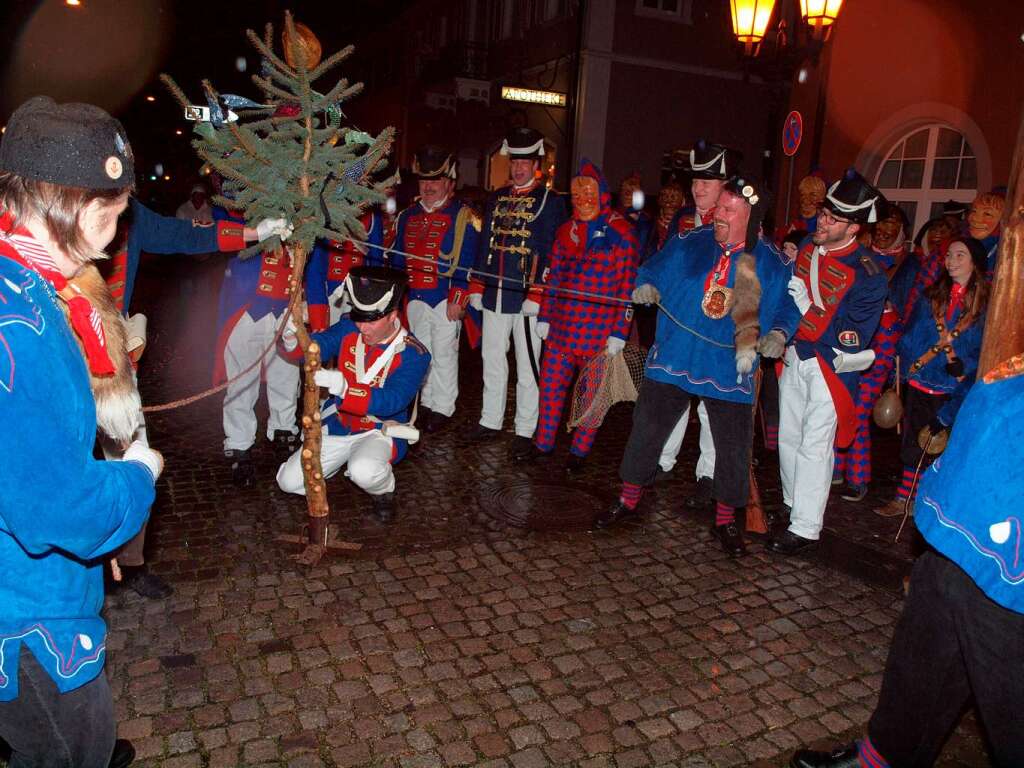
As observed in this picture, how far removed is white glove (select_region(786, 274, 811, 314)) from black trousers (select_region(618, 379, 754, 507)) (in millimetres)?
703

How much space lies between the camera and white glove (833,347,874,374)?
16.0ft

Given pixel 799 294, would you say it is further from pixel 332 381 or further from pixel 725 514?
pixel 332 381

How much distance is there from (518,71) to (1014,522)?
2135 cm

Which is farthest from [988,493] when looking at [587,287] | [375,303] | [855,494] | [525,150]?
[525,150]

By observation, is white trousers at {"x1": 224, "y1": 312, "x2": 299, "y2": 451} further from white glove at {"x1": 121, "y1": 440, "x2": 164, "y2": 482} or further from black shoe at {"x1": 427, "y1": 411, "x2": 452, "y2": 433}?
white glove at {"x1": 121, "y1": 440, "x2": 164, "y2": 482}

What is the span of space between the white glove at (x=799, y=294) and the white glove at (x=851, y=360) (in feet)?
1.13

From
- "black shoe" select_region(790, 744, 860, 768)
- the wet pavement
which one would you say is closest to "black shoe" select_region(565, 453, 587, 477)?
the wet pavement

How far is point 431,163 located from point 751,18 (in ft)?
11.3

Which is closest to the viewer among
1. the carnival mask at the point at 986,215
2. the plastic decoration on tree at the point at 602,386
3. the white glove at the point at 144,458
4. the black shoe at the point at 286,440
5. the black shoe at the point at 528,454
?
the white glove at the point at 144,458

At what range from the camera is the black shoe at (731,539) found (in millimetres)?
5059

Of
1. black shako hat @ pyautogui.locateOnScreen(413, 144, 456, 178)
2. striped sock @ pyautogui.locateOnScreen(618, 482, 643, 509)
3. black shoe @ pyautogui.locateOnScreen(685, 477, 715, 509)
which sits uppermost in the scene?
black shako hat @ pyautogui.locateOnScreen(413, 144, 456, 178)

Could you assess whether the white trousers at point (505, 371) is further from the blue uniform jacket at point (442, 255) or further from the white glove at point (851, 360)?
the white glove at point (851, 360)

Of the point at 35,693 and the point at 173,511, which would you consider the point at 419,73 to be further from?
the point at 35,693

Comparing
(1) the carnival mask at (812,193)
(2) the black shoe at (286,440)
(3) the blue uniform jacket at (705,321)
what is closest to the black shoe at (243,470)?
(2) the black shoe at (286,440)
